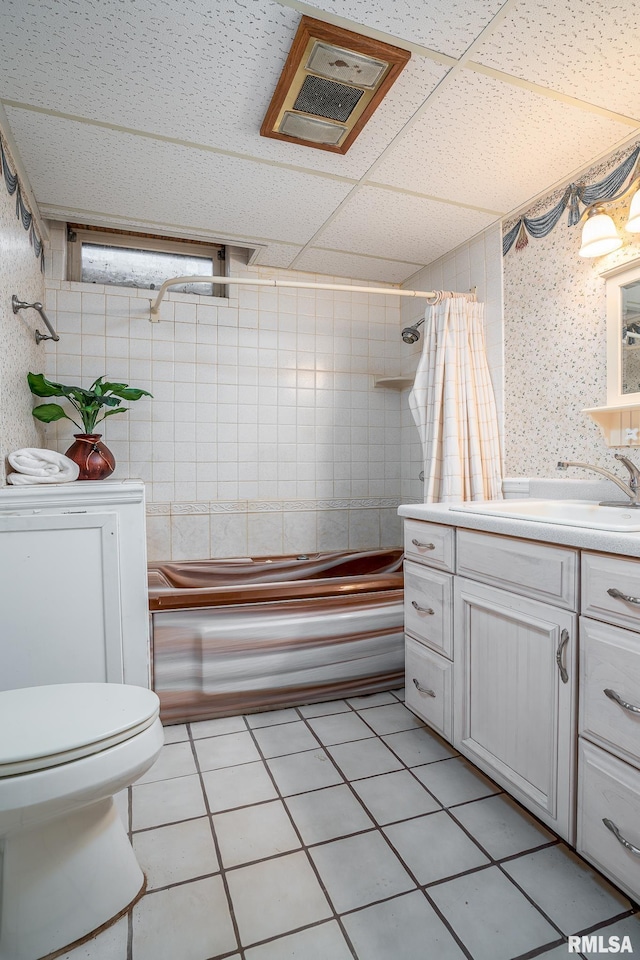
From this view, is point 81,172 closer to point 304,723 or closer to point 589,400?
point 589,400

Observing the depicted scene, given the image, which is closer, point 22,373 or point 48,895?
point 48,895

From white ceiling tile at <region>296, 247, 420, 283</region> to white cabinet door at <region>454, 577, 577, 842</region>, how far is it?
2.03 metres

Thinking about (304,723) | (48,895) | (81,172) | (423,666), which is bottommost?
(304,723)

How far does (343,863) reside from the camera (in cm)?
120

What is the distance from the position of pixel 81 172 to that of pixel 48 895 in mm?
2295

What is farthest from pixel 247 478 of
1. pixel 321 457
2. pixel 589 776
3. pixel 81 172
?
pixel 589 776

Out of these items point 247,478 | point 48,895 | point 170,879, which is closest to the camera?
point 48,895

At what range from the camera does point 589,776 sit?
42.7 inches

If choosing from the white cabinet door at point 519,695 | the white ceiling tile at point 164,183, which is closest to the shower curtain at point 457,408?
the white ceiling tile at point 164,183

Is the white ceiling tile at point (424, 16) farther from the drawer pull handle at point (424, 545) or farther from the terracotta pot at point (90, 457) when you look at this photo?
the terracotta pot at point (90, 457)

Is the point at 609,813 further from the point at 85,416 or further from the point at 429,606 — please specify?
the point at 85,416

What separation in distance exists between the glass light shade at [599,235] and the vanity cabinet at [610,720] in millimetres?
1244

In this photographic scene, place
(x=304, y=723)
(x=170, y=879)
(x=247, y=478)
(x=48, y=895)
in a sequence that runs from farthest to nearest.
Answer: (x=247, y=478)
(x=304, y=723)
(x=170, y=879)
(x=48, y=895)

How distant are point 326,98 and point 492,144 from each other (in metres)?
0.65
